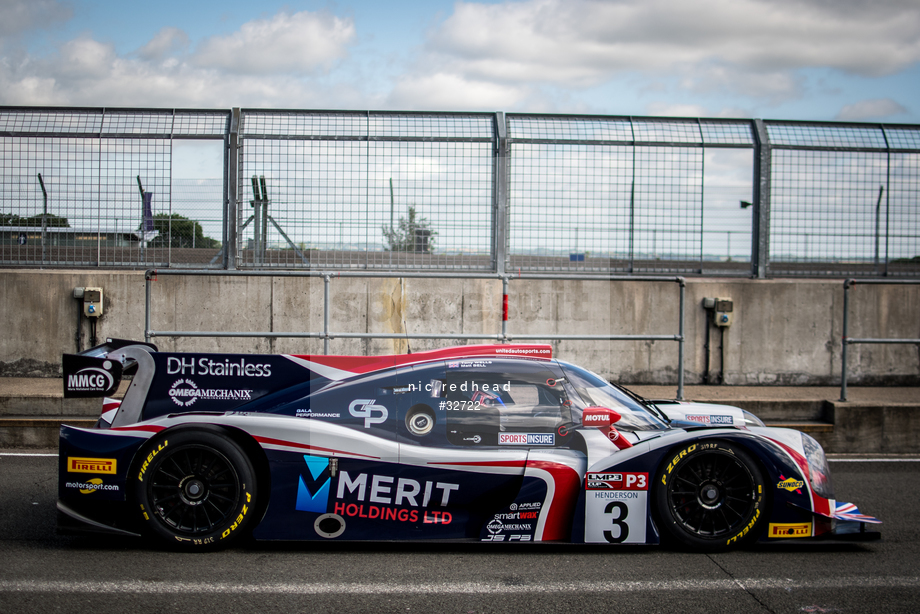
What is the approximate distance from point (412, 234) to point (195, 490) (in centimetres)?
529

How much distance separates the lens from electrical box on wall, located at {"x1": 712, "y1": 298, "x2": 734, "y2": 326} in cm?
909

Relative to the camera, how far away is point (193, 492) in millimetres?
4242

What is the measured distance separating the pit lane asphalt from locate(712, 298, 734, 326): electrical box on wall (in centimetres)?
455

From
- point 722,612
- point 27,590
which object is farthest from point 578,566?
point 27,590

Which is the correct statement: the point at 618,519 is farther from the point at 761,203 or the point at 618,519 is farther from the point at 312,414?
the point at 761,203

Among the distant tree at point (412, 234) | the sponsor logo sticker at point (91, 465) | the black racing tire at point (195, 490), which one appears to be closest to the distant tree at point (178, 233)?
the distant tree at point (412, 234)

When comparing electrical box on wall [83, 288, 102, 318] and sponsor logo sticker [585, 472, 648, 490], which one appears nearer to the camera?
sponsor logo sticker [585, 472, 648, 490]

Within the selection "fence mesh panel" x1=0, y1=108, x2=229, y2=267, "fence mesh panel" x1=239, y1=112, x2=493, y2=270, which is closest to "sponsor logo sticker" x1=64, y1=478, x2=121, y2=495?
"fence mesh panel" x1=239, y1=112, x2=493, y2=270

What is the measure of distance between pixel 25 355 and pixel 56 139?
2.77 m

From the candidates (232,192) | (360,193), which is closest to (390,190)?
(360,193)

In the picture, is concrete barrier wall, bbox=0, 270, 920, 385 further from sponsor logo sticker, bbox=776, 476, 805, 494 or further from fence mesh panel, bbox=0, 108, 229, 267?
sponsor logo sticker, bbox=776, 476, 805, 494

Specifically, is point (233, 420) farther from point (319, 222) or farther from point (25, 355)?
point (25, 355)

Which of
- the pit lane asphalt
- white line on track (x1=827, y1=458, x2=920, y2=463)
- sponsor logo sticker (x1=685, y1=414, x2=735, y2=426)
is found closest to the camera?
the pit lane asphalt

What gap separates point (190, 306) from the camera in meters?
8.94
